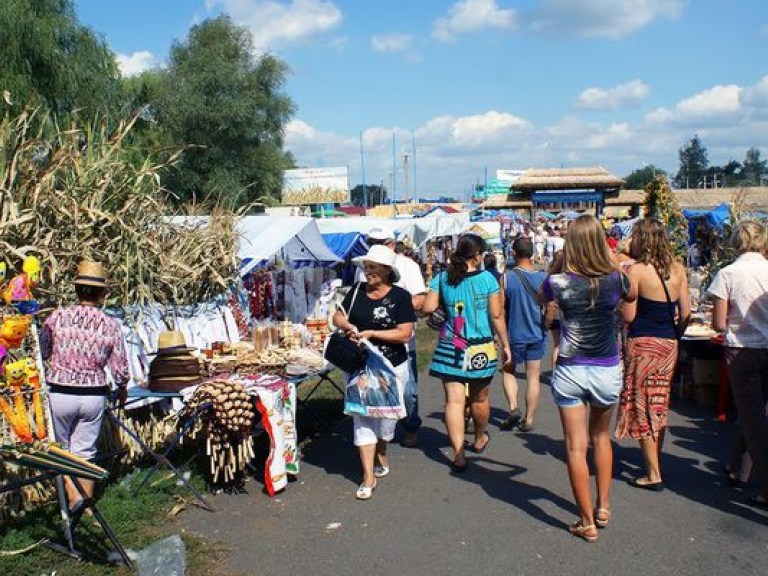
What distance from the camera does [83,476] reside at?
3.89 meters

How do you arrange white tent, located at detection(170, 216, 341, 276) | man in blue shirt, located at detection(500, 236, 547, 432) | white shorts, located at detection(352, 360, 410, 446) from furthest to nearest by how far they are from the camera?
white tent, located at detection(170, 216, 341, 276)
man in blue shirt, located at detection(500, 236, 547, 432)
white shorts, located at detection(352, 360, 410, 446)

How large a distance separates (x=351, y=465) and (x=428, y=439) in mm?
1022

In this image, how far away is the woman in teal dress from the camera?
5.76 meters

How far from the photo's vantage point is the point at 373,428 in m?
5.51

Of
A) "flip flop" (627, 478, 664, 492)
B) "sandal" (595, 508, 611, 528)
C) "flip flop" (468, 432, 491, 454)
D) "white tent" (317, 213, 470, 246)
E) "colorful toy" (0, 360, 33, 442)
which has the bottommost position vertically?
"flip flop" (468, 432, 491, 454)

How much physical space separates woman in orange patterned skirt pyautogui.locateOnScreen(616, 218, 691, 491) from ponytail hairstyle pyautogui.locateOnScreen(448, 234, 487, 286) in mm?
1187

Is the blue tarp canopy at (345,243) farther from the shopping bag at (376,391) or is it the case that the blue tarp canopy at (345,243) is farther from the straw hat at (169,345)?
the shopping bag at (376,391)

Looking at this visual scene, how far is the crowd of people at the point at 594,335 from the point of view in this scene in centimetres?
442

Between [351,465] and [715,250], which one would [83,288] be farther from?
[715,250]

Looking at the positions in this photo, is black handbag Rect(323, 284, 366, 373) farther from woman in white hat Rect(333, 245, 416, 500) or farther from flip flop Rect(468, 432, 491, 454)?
flip flop Rect(468, 432, 491, 454)

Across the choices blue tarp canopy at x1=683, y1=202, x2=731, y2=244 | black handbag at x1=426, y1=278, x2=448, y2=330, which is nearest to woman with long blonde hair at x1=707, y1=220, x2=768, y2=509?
black handbag at x1=426, y1=278, x2=448, y2=330

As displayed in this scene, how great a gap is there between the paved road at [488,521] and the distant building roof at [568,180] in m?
30.1

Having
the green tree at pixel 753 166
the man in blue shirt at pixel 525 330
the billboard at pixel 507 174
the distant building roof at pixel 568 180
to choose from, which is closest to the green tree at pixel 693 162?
the green tree at pixel 753 166

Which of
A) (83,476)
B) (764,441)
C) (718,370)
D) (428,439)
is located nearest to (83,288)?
(83,476)
